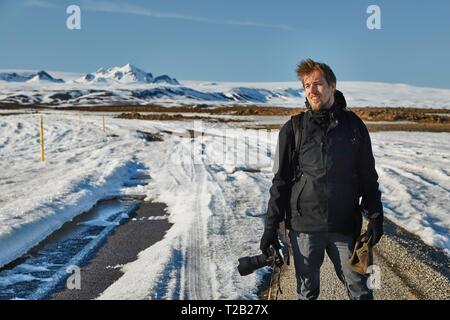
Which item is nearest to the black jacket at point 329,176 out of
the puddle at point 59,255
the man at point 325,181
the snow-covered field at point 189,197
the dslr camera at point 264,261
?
the man at point 325,181

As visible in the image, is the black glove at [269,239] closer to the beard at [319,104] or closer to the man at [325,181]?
the man at [325,181]

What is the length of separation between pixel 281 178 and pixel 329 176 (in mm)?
306

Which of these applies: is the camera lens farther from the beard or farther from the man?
the beard

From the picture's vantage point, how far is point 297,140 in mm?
3154

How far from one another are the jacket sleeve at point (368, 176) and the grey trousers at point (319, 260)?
0.80 ft

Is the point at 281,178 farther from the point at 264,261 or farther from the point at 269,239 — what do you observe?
the point at 264,261

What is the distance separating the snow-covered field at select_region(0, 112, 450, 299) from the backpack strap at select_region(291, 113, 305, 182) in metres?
1.83

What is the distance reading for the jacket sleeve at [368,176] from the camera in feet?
10.2

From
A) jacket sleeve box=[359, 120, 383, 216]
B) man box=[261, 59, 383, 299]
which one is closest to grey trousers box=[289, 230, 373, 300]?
man box=[261, 59, 383, 299]

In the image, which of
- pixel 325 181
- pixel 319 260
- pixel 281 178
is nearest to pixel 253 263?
pixel 319 260

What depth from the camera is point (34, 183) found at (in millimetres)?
11570
